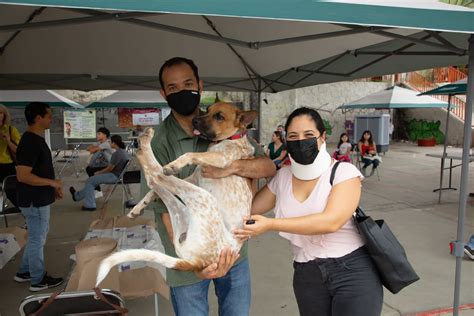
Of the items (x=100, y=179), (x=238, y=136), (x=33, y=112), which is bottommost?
(x=100, y=179)

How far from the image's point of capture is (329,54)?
4348 millimetres

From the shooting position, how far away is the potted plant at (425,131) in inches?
833

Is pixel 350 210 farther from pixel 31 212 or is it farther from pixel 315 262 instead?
pixel 31 212

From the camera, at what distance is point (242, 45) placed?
3.04 m

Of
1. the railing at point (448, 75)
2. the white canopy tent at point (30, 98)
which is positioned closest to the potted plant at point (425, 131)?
the railing at point (448, 75)

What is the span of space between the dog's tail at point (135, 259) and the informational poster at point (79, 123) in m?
13.1

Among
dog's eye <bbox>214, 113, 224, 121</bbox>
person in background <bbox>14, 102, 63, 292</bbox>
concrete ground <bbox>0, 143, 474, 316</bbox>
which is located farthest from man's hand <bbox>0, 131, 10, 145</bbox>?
dog's eye <bbox>214, 113, 224, 121</bbox>

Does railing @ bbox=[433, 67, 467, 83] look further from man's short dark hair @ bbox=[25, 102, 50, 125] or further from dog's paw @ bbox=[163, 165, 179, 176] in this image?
dog's paw @ bbox=[163, 165, 179, 176]

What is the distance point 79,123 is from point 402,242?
38.1ft

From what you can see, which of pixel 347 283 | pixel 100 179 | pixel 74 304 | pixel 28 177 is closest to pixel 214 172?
pixel 347 283

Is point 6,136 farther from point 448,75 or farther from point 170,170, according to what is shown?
point 448,75

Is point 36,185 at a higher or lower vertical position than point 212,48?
lower

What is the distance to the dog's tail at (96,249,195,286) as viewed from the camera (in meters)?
1.21

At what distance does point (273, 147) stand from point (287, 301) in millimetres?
5467
